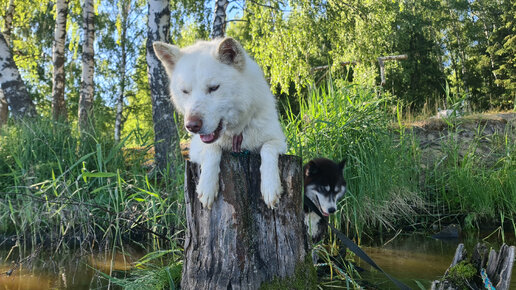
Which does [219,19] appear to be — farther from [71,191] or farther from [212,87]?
[212,87]

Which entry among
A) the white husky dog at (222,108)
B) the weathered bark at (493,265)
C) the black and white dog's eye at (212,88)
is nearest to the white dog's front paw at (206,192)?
the white husky dog at (222,108)

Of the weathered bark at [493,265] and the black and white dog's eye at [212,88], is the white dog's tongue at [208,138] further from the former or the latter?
the weathered bark at [493,265]

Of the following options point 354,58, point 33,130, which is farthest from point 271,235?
point 354,58

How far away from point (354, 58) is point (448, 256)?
17.4 feet

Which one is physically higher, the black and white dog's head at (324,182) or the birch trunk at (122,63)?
the birch trunk at (122,63)

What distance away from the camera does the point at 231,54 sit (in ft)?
7.09

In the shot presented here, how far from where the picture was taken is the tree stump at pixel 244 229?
2.13 metres

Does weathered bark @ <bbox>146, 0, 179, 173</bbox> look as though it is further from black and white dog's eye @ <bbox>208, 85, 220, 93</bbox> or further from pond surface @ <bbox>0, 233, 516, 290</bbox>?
black and white dog's eye @ <bbox>208, 85, 220, 93</bbox>

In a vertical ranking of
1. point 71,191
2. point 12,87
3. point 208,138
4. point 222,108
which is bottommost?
point 71,191

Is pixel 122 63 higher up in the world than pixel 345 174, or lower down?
higher up

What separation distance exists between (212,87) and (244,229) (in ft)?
2.66

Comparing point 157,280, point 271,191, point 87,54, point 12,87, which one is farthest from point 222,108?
point 87,54

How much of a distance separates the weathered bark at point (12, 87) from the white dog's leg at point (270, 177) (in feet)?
21.2

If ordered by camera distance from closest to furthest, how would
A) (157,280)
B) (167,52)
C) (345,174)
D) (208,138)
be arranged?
(208,138)
(167,52)
(157,280)
(345,174)
